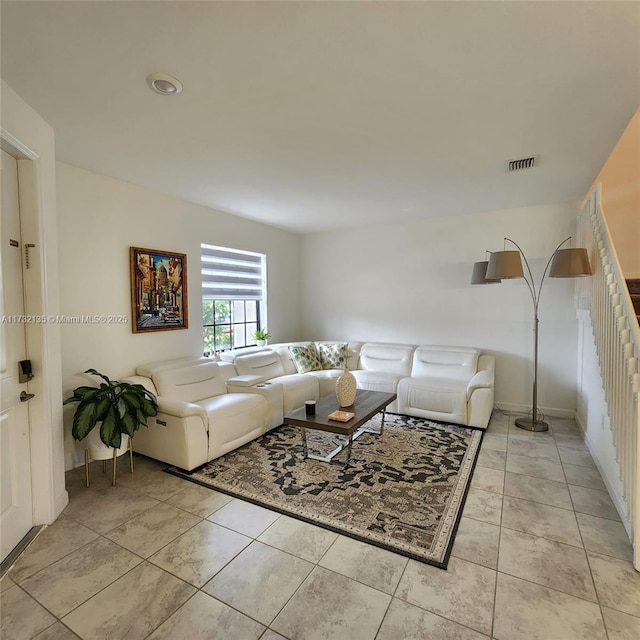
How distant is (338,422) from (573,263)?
2621 millimetres

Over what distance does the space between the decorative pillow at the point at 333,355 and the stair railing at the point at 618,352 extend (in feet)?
9.63

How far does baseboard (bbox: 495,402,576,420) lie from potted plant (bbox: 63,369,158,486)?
413 centimetres

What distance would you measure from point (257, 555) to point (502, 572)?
51.2 inches

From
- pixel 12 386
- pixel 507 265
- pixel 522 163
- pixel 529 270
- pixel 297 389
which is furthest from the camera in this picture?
pixel 529 270

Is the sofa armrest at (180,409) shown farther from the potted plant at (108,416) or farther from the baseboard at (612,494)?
the baseboard at (612,494)

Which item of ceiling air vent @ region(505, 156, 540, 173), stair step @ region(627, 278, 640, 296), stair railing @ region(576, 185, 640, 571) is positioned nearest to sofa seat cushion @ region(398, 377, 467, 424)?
stair railing @ region(576, 185, 640, 571)

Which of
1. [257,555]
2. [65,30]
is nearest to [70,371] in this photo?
[257,555]

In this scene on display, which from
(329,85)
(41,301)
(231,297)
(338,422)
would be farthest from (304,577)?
(231,297)

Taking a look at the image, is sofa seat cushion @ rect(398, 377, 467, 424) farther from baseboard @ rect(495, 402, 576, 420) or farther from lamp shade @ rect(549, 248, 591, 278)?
lamp shade @ rect(549, 248, 591, 278)

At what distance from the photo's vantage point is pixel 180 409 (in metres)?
2.81

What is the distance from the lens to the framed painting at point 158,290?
349cm

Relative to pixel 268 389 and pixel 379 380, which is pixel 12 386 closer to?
pixel 268 389

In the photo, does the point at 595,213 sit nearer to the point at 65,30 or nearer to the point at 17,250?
the point at 65,30

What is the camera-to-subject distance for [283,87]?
190 centimetres
